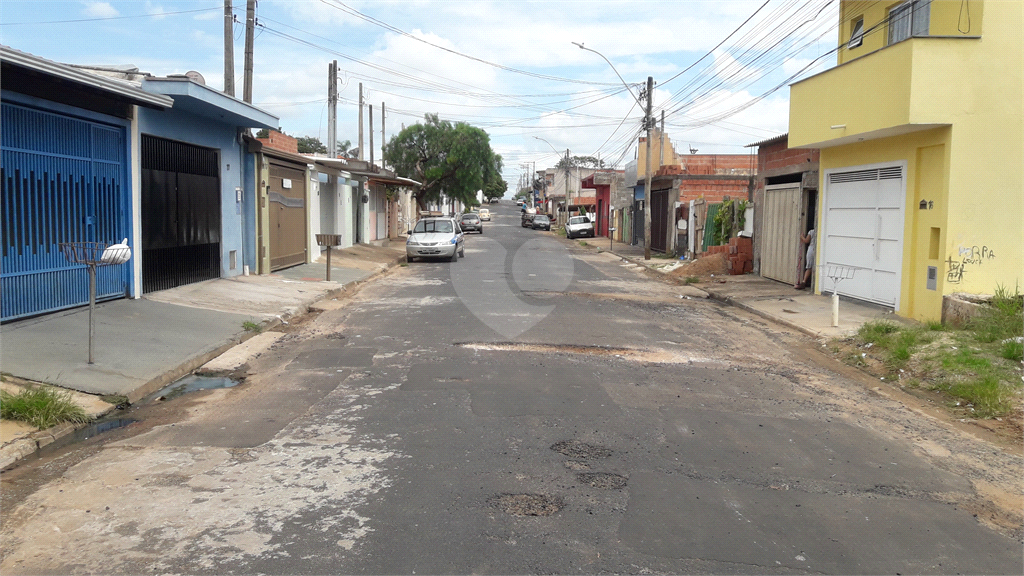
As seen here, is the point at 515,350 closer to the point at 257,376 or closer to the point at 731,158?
the point at 257,376

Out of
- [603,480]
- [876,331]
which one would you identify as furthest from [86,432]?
[876,331]

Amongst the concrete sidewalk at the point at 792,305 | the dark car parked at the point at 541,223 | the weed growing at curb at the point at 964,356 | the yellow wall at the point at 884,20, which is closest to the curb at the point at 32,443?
the weed growing at curb at the point at 964,356

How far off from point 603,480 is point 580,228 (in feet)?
154

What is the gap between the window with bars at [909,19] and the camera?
46.8 ft

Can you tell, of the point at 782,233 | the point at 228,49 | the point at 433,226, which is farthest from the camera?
the point at 433,226

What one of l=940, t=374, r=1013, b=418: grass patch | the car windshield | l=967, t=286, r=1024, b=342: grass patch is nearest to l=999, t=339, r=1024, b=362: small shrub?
l=967, t=286, r=1024, b=342: grass patch

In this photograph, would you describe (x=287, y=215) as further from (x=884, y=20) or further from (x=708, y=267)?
(x=884, y=20)

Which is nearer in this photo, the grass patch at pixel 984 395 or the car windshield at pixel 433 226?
the grass patch at pixel 984 395

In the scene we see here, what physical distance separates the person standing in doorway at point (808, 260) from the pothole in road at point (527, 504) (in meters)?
Answer: 14.7

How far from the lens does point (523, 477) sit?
5.36 metres

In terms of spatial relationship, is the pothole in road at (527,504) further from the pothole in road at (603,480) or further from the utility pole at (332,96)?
the utility pole at (332,96)

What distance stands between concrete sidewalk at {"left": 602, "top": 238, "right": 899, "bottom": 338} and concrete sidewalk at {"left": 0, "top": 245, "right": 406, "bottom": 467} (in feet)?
30.1

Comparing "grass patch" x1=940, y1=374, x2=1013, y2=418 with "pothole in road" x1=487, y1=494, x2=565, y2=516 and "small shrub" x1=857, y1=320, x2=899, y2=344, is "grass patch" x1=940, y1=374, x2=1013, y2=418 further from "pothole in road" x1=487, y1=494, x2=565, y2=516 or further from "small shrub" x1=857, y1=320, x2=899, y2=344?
"pothole in road" x1=487, y1=494, x2=565, y2=516

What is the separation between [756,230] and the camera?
21.9 meters
